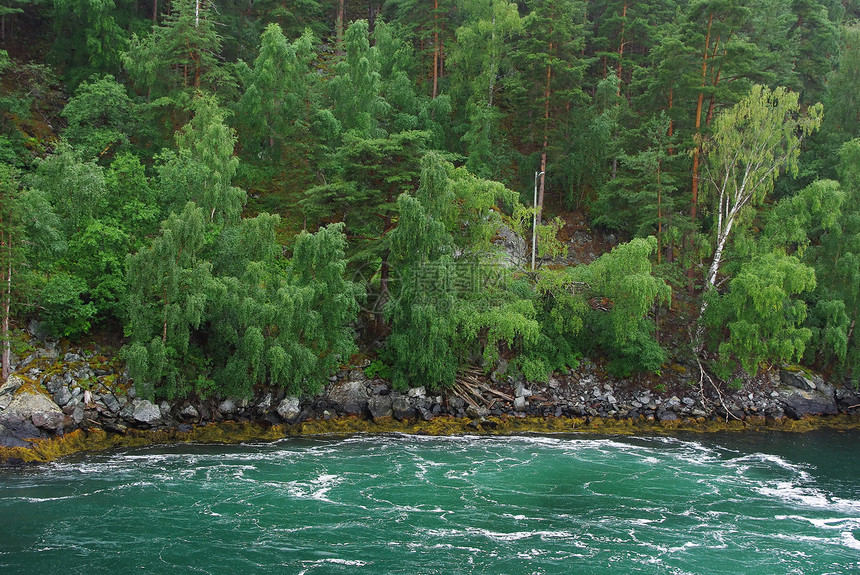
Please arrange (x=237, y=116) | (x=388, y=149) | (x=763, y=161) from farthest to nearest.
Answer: (x=237, y=116), (x=763, y=161), (x=388, y=149)

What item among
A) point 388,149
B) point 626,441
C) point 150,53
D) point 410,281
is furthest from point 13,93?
point 626,441

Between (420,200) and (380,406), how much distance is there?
8.65 m

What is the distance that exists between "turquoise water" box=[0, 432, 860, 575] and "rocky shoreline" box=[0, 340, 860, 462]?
1.66 metres

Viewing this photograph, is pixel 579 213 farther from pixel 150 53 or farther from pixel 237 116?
pixel 150 53

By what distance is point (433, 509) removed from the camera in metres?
17.3

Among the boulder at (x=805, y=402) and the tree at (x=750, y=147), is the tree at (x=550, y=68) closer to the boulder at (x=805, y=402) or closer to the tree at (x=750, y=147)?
the tree at (x=750, y=147)

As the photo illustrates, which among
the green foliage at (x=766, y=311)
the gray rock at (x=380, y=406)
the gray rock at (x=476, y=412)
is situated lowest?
the gray rock at (x=476, y=412)

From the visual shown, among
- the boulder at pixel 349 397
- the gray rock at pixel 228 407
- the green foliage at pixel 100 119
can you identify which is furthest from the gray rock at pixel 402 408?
the green foliage at pixel 100 119

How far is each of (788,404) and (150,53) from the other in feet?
118

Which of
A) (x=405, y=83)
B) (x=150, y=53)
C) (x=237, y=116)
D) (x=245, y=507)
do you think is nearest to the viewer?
(x=245, y=507)

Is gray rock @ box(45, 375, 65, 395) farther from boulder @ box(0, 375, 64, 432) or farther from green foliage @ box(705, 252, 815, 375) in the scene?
green foliage @ box(705, 252, 815, 375)

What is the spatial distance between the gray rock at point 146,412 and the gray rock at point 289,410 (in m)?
4.41

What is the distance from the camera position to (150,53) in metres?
33.2

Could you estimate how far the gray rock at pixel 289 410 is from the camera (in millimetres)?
24734
